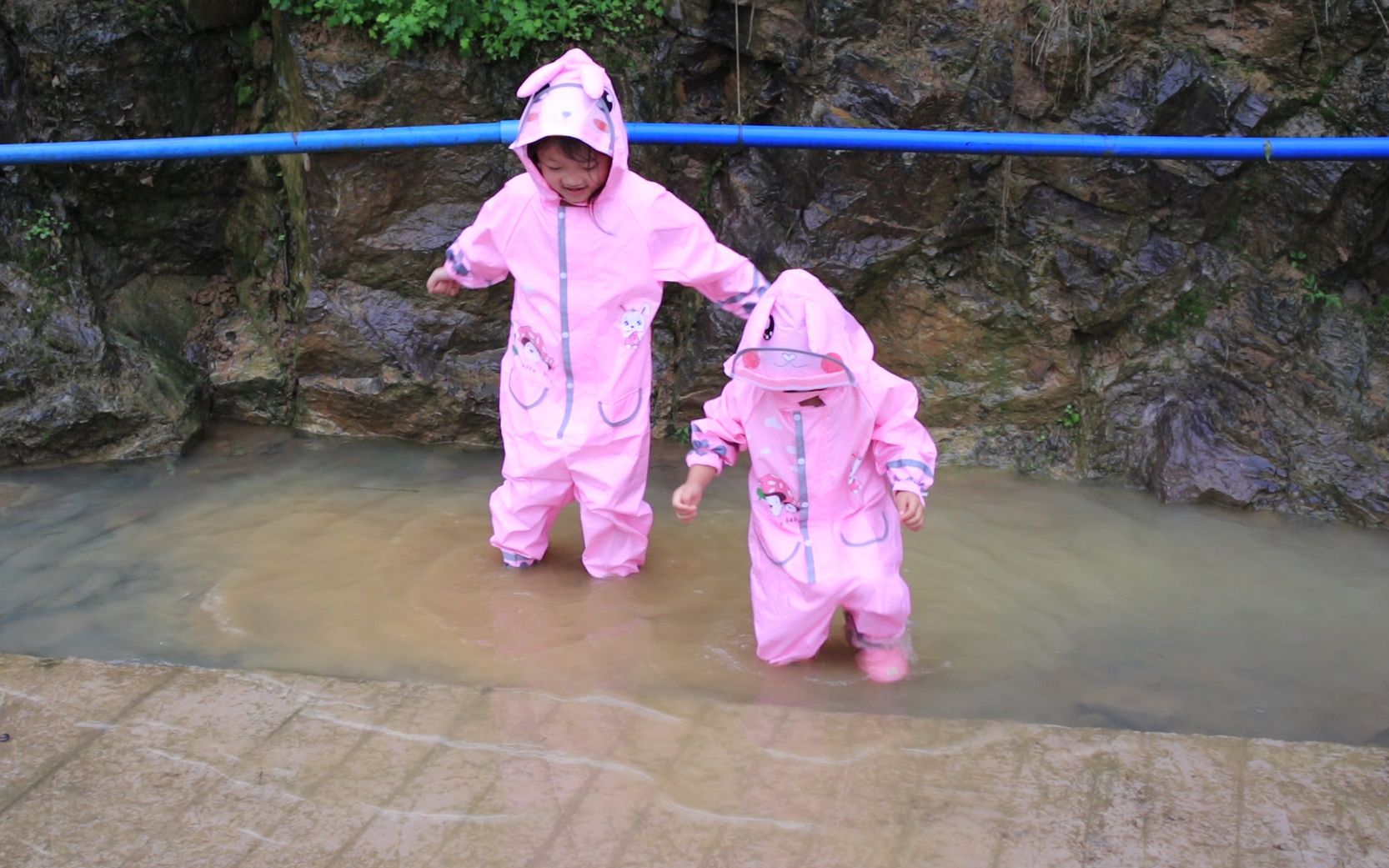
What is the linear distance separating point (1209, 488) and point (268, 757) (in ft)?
11.3

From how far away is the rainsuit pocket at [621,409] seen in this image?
3939mm

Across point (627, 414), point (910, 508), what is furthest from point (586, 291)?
point (910, 508)

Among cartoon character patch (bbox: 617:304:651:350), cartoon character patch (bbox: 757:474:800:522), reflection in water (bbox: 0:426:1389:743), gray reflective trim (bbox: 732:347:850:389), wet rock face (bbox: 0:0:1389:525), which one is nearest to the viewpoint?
gray reflective trim (bbox: 732:347:850:389)

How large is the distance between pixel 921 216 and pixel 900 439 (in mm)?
2150

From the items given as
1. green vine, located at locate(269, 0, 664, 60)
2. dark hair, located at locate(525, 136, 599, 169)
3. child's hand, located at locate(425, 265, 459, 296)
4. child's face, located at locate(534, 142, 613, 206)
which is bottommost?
child's hand, located at locate(425, 265, 459, 296)

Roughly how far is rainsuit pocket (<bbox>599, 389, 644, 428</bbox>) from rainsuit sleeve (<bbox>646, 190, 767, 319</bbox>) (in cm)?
37

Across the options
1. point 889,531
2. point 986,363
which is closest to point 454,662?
point 889,531

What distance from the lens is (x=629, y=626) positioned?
12.6 ft

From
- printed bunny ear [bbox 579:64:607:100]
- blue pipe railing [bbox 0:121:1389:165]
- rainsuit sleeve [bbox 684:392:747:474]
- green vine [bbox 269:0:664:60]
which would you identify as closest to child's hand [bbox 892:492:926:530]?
rainsuit sleeve [bbox 684:392:747:474]

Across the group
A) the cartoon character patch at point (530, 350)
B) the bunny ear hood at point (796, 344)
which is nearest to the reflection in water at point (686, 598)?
the cartoon character patch at point (530, 350)

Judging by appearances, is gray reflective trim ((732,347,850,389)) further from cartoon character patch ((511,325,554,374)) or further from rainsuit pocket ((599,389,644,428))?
cartoon character patch ((511,325,554,374))

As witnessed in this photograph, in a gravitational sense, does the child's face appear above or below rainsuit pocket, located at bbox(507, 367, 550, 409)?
above

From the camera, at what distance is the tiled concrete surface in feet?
8.55

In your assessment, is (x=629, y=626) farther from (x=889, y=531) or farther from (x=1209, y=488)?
(x=1209, y=488)
